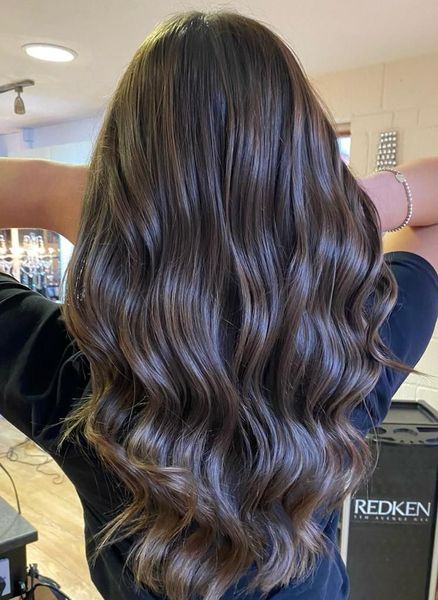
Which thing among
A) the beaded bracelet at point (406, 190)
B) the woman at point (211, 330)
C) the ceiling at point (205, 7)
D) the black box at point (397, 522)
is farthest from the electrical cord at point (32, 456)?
the beaded bracelet at point (406, 190)

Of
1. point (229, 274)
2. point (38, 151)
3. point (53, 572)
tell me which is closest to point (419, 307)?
point (229, 274)

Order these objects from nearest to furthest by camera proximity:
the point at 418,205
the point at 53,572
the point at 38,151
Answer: the point at 418,205
the point at 53,572
the point at 38,151

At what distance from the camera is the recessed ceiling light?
5.88ft

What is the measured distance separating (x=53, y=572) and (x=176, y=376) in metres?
1.96

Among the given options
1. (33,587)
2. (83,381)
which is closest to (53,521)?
(33,587)

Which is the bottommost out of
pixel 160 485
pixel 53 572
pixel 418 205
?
pixel 53 572

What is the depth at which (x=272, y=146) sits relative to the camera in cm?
47

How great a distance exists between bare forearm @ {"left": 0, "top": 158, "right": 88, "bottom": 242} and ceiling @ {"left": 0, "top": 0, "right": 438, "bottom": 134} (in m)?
0.40

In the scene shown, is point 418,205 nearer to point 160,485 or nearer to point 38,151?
point 160,485

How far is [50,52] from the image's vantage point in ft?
6.08

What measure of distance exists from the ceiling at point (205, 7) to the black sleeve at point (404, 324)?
2.68 feet

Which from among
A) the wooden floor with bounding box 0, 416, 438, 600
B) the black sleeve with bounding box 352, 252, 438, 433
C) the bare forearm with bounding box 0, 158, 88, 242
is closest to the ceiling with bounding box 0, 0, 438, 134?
the bare forearm with bounding box 0, 158, 88, 242

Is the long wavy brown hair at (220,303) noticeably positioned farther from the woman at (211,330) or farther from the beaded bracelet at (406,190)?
the beaded bracelet at (406,190)

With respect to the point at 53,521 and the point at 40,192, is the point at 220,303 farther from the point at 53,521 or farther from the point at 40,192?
the point at 53,521
